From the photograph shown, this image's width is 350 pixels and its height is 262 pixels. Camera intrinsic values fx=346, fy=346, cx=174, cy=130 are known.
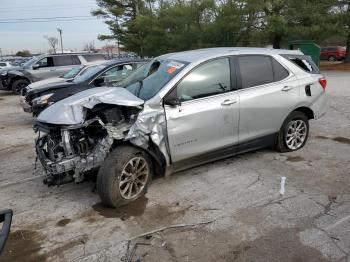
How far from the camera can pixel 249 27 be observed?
23859 mm

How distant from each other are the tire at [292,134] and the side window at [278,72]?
0.60 metres

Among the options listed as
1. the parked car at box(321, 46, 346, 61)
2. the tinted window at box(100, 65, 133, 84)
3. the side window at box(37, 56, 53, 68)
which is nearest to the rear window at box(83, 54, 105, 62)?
the side window at box(37, 56, 53, 68)

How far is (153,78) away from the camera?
15.1ft

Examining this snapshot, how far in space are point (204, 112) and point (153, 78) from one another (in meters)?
0.85

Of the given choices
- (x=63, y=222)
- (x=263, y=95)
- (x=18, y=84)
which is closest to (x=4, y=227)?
(x=63, y=222)

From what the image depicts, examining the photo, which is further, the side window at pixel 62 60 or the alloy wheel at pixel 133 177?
the side window at pixel 62 60

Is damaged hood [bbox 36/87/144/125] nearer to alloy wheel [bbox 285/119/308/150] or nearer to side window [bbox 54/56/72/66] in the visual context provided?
alloy wheel [bbox 285/119/308/150]

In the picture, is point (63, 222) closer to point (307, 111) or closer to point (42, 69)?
point (307, 111)

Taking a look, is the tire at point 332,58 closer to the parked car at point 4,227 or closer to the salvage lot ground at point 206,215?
the salvage lot ground at point 206,215

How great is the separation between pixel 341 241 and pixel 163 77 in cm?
269

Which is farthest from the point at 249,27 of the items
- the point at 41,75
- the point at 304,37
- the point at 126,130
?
the point at 126,130

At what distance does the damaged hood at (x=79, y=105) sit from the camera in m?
3.86

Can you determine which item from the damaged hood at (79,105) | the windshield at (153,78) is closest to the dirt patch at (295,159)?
the windshield at (153,78)

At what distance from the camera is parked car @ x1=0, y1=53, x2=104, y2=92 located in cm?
1508
